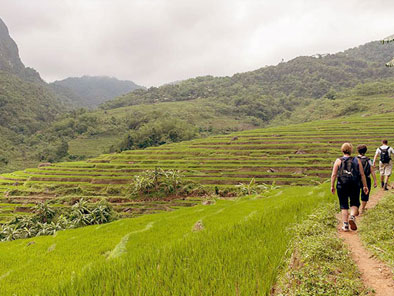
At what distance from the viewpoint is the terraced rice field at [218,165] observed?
40.0 meters

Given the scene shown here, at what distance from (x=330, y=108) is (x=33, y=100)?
569 ft

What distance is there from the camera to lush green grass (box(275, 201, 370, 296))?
257 centimetres

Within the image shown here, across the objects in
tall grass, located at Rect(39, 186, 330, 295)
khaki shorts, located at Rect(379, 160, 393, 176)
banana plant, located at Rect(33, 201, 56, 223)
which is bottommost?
banana plant, located at Rect(33, 201, 56, 223)

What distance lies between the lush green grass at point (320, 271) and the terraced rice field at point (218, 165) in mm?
32677

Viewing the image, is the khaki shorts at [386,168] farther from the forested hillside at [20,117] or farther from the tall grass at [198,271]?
the forested hillside at [20,117]

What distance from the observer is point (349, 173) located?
555 centimetres

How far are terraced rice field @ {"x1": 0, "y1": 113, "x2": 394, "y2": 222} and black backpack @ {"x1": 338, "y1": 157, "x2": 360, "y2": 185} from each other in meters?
31.1

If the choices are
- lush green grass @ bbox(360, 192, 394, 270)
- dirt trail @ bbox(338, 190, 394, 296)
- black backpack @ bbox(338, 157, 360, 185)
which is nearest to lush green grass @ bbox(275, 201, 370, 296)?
dirt trail @ bbox(338, 190, 394, 296)

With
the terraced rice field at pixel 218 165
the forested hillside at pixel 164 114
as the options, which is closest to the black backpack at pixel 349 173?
the terraced rice field at pixel 218 165

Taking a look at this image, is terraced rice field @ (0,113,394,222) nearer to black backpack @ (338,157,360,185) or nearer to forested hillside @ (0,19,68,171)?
black backpack @ (338,157,360,185)

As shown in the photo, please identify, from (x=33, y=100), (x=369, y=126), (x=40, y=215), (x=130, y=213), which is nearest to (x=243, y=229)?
(x=130, y=213)

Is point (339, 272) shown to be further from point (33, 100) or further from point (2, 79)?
point (2, 79)

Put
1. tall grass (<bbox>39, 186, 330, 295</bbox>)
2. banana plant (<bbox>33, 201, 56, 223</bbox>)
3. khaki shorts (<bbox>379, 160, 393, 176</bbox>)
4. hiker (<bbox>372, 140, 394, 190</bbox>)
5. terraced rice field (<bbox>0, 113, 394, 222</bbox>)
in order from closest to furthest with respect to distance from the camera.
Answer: tall grass (<bbox>39, 186, 330, 295</bbox>) → hiker (<bbox>372, 140, 394, 190</bbox>) → khaki shorts (<bbox>379, 160, 393, 176</bbox>) → banana plant (<bbox>33, 201, 56, 223</bbox>) → terraced rice field (<bbox>0, 113, 394, 222</bbox>)

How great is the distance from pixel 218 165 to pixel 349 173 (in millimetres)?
42361
